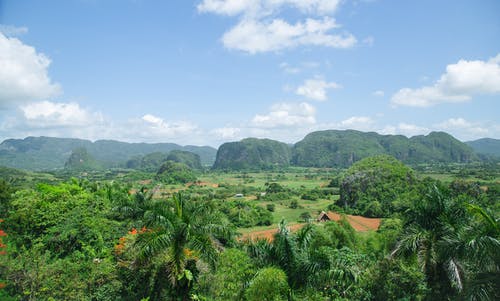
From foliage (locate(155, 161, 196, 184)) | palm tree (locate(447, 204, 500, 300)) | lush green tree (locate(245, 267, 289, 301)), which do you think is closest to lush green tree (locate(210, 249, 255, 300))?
lush green tree (locate(245, 267, 289, 301))

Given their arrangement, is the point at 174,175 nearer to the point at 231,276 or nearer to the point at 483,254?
the point at 231,276

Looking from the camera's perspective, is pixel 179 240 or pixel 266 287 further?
pixel 179 240

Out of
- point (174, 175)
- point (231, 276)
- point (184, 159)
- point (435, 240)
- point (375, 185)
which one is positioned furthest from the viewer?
point (184, 159)

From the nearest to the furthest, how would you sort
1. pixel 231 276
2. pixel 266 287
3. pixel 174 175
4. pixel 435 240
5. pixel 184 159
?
pixel 266 287 < pixel 231 276 < pixel 435 240 < pixel 174 175 < pixel 184 159

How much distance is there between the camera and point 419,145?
649 feet

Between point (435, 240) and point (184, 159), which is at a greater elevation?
point (435, 240)

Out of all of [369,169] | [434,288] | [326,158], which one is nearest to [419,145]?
[326,158]

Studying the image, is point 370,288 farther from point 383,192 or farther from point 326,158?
Result: point 326,158

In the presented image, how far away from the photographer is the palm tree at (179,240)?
28.1 ft

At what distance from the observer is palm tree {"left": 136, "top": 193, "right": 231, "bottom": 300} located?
8.58 meters

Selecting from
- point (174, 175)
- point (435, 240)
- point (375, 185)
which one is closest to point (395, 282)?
point (435, 240)

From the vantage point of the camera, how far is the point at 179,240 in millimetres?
8906

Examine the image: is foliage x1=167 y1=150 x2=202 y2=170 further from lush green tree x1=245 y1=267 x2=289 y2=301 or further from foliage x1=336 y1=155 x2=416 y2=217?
lush green tree x1=245 y1=267 x2=289 y2=301

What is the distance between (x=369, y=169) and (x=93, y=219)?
165 feet
